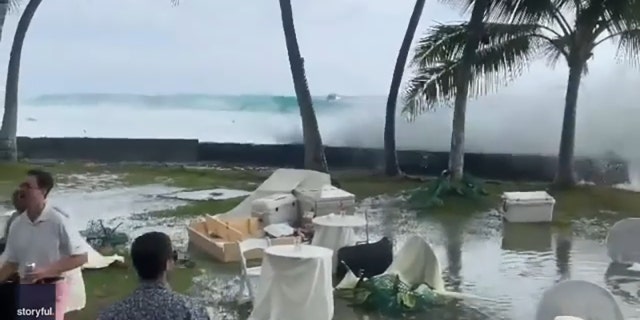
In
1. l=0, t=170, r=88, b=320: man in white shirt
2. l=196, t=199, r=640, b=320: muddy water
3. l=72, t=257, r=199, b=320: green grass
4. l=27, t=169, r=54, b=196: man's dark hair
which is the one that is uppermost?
l=27, t=169, r=54, b=196: man's dark hair

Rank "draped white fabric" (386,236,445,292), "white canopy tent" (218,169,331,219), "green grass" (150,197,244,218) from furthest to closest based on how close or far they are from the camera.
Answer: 1. "green grass" (150,197,244,218)
2. "white canopy tent" (218,169,331,219)
3. "draped white fabric" (386,236,445,292)

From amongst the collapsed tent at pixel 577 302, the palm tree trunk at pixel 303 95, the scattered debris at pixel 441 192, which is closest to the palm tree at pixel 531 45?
the scattered debris at pixel 441 192

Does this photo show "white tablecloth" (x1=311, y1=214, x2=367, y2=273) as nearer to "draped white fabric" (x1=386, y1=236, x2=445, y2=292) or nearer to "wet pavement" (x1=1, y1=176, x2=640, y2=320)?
"draped white fabric" (x1=386, y1=236, x2=445, y2=292)

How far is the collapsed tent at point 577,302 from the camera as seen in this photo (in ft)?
18.9

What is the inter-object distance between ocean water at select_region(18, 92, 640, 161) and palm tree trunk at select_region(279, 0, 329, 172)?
5.26 metres

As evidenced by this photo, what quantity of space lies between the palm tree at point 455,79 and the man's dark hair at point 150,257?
36.8 ft

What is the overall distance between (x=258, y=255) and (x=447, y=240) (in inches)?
103

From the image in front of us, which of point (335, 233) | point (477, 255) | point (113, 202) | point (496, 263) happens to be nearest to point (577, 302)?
point (335, 233)

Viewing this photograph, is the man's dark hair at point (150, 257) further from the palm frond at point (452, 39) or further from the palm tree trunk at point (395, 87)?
the palm tree trunk at point (395, 87)

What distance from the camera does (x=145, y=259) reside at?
343 centimetres

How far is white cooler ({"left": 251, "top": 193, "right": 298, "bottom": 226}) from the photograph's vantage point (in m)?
11.0

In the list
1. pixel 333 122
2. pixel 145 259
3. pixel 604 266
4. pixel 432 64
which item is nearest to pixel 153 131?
pixel 333 122

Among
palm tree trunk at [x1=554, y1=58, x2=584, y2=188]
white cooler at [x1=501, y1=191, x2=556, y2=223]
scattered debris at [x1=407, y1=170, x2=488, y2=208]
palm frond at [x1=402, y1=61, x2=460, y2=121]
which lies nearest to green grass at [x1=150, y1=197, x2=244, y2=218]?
scattered debris at [x1=407, y1=170, x2=488, y2=208]

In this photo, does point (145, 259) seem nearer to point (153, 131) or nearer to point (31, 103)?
point (153, 131)
